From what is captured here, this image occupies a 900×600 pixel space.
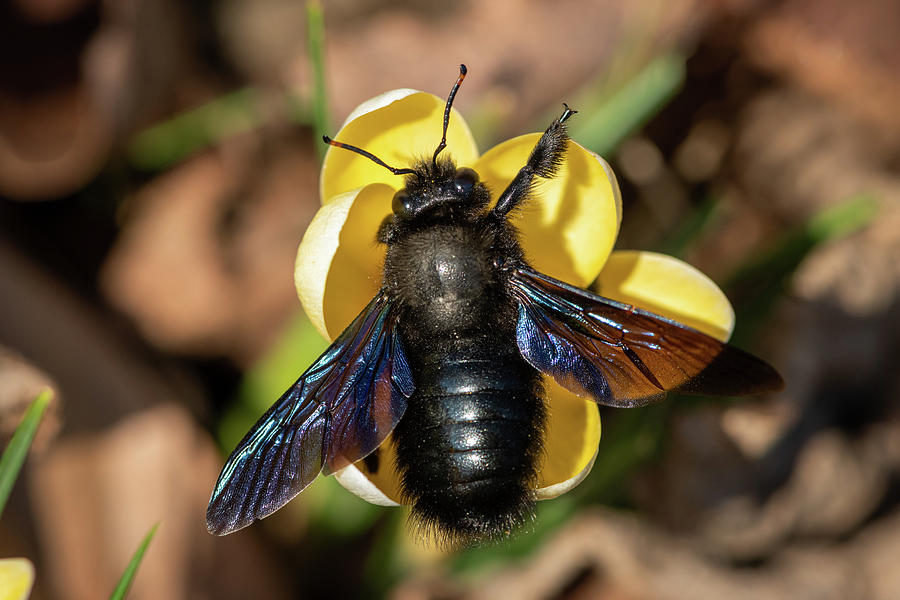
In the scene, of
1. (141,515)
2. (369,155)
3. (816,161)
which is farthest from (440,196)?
(816,161)

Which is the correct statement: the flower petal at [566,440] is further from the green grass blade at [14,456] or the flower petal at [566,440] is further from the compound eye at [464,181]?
the green grass blade at [14,456]

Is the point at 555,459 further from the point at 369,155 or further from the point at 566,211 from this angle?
the point at 369,155

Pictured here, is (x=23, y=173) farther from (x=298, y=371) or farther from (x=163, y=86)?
(x=298, y=371)

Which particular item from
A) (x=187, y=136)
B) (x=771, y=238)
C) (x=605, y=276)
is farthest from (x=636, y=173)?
(x=187, y=136)

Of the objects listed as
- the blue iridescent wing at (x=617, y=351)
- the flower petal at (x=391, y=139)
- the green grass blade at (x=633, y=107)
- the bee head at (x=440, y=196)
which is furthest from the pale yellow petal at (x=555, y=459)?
the green grass blade at (x=633, y=107)

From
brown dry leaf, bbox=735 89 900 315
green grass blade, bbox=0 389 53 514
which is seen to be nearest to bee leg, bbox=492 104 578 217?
green grass blade, bbox=0 389 53 514

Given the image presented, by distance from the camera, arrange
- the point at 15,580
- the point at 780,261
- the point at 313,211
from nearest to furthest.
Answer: the point at 15,580 < the point at 780,261 < the point at 313,211
